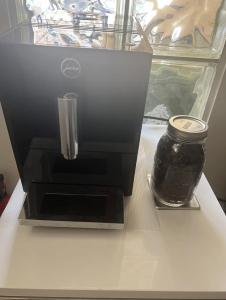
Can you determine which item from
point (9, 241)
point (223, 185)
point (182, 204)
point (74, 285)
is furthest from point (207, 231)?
point (223, 185)

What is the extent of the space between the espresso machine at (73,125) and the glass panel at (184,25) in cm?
43

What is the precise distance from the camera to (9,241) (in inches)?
20.4

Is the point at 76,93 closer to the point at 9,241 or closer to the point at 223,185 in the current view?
the point at 9,241

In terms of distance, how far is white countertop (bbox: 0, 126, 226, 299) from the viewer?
45cm

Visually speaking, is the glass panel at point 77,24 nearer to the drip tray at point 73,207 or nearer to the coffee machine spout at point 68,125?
the coffee machine spout at point 68,125

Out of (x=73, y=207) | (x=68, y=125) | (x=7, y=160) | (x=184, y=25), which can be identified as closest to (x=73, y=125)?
(x=68, y=125)

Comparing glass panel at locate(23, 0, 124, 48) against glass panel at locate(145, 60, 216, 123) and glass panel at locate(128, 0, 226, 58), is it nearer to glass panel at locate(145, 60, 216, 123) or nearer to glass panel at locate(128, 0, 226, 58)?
glass panel at locate(128, 0, 226, 58)

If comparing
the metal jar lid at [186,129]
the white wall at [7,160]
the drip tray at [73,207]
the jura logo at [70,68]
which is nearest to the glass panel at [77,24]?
the jura logo at [70,68]

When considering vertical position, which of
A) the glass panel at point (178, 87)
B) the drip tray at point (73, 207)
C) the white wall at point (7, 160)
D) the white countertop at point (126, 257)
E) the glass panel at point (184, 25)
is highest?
the glass panel at point (184, 25)

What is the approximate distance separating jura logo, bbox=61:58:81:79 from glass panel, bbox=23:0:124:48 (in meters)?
0.04

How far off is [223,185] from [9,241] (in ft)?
3.00

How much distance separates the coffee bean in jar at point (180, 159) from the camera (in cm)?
52

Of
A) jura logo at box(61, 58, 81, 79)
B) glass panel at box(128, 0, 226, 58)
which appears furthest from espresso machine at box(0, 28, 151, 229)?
glass panel at box(128, 0, 226, 58)

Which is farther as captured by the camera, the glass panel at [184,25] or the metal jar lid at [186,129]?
the glass panel at [184,25]
